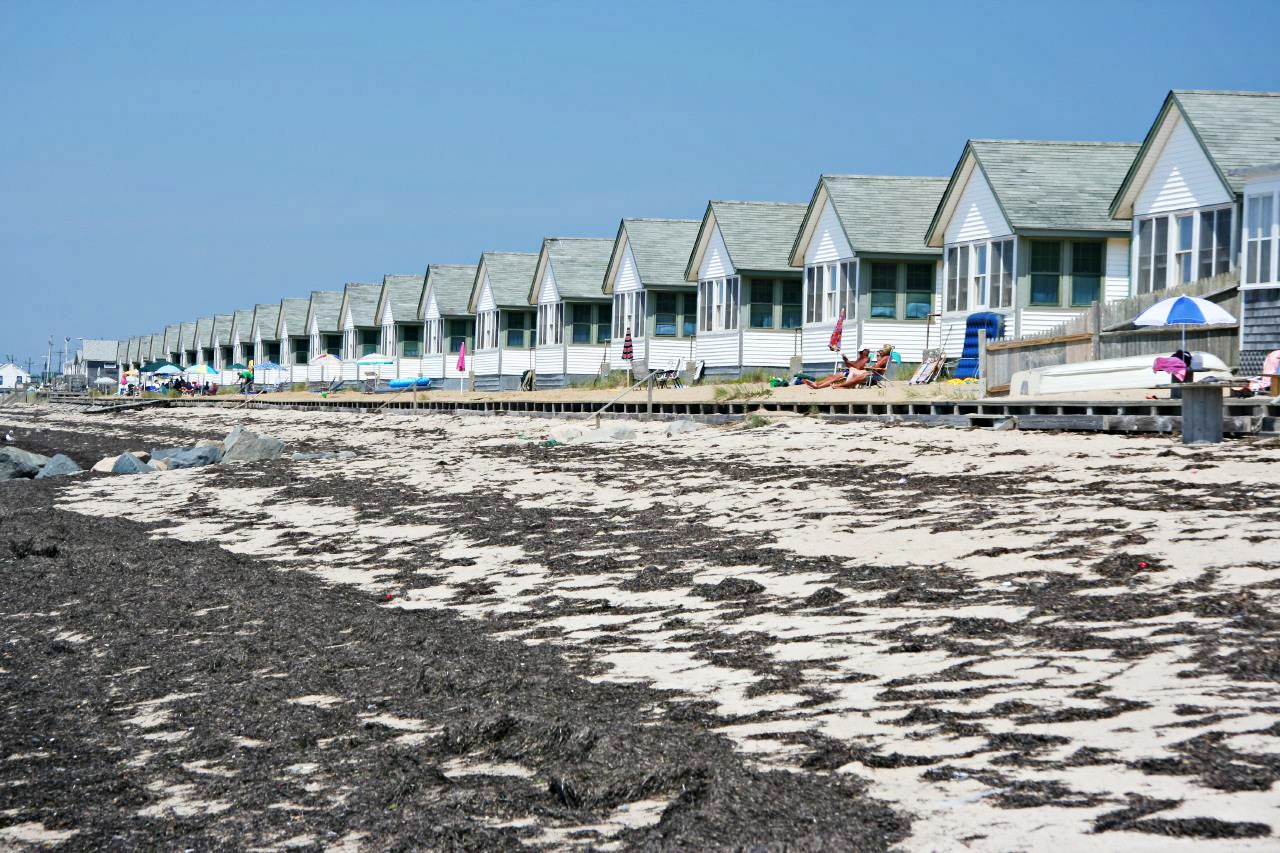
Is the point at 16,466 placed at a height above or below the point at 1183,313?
below

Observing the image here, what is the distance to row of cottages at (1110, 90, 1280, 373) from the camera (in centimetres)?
2614

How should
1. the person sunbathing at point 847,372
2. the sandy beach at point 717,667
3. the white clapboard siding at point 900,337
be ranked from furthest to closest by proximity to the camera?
the white clapboard siding at point 900,337 → the person sunbathing at point 847,372 → the sandy beach at point 717,667

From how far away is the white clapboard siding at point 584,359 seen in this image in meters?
50.3

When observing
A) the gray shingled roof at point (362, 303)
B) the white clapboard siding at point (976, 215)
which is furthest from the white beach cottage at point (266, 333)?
the white clapboard siding at point (976, 215)

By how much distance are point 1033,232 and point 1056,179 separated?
219cm

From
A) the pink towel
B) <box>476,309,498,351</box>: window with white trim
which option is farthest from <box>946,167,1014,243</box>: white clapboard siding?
<box>476,309,498,351</box>: window with white trim

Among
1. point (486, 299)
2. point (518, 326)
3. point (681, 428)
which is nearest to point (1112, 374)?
point (681, 428)

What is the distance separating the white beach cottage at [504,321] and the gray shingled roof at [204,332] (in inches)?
2400

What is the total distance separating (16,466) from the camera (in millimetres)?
25562

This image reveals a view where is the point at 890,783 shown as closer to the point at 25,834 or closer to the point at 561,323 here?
the point at 25,834

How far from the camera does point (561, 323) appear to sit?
169 feet

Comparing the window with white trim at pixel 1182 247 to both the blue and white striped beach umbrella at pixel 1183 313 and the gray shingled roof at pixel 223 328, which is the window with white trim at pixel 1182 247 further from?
the gray shingled roof at pixel 223 328

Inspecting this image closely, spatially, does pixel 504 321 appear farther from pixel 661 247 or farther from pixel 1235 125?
pixel 1235 125

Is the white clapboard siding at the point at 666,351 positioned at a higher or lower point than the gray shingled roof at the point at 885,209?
lower
